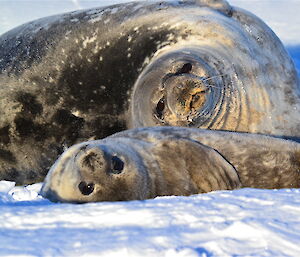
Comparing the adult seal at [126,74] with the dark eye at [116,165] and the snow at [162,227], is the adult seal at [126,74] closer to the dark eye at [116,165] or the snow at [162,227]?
the dark eye at [116,165]

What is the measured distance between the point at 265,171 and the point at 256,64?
1113 millimetres

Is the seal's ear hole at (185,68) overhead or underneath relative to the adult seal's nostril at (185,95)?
overhead

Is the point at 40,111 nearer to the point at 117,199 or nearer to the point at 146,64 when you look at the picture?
the point at 146,64

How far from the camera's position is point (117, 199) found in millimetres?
2502

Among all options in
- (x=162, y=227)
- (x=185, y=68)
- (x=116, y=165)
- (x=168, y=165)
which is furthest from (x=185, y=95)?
(x=162, y=227)

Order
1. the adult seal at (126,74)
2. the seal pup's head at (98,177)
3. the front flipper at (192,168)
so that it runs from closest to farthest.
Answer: the seal pup's head at (98,177) → the front flipper at (192,168) → the adult seal at (126,74)

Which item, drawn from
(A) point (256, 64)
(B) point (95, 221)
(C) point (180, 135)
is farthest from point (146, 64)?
(B) point (95, 221)

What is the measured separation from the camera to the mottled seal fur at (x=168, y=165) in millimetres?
2498

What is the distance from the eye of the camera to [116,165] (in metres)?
2.55

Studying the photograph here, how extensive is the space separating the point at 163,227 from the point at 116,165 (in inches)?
33.7

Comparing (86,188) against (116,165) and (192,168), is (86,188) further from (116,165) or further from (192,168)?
(192,168)

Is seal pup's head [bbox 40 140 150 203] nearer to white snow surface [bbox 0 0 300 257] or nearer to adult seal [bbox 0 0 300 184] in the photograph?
white snow surface [bbox 0 0 300 257]

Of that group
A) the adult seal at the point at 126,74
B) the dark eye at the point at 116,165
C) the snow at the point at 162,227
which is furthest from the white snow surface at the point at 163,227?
the adult seal at the point at 126,74

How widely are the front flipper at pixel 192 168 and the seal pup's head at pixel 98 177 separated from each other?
131 millimetres
